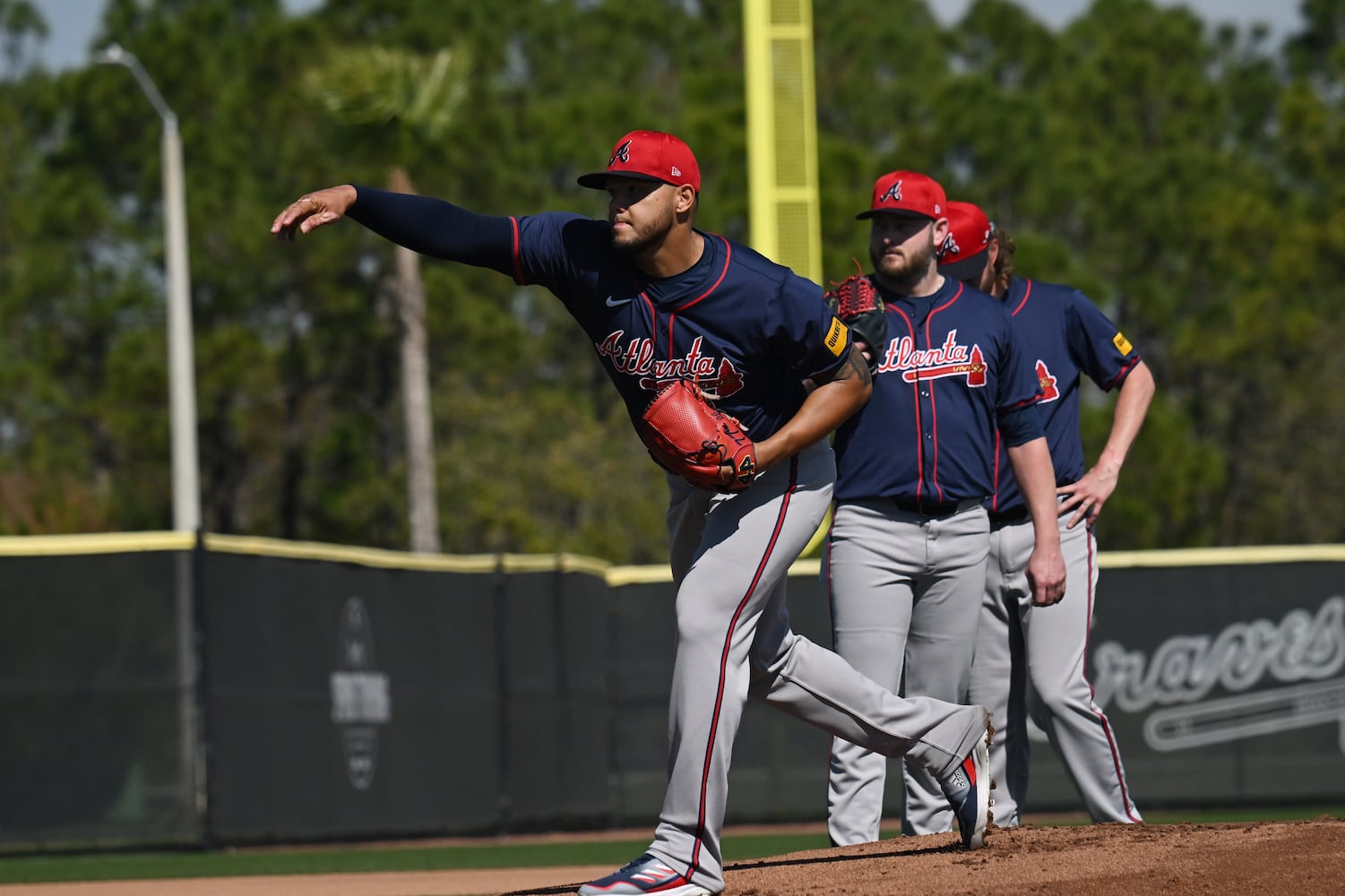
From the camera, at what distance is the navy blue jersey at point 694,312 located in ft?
15.0

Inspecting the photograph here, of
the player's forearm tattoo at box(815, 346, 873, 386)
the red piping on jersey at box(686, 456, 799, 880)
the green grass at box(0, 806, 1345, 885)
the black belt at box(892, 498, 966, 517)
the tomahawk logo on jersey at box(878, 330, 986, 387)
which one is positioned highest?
the tomahawk logo on jersey at box(878, 330, 986, 387)

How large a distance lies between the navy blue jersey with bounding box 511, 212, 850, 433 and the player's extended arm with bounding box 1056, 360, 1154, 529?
5.42 feet

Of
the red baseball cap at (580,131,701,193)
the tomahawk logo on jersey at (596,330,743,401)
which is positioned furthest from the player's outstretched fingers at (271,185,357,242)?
the tomahawk logo on jersey at (596,330,743,401)

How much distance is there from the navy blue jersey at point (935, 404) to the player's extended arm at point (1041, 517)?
108 mm

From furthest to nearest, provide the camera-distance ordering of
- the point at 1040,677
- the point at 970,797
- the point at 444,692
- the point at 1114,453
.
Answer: the point at 444,692, the point at 1114,453, the point at 1040,677, the point at 970,797

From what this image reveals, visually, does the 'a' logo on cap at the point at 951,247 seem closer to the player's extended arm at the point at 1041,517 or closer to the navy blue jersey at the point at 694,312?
the player's extended arm at the point at 1041,517

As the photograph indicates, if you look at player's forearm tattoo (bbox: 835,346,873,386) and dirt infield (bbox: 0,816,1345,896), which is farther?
player's forearm tattoo (bbox: 835,346,873,386)

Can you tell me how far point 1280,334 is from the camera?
3234 cm

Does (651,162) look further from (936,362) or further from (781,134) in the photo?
(781,134)

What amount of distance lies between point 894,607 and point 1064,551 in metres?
0.81

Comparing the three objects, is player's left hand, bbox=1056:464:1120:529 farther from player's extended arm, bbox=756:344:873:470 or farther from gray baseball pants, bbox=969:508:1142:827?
player's extended arm, bbox=756:344:873:470

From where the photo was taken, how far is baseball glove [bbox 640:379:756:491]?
4.45 metres

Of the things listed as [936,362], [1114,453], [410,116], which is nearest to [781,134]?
[1114,453]

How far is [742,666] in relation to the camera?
468cm
